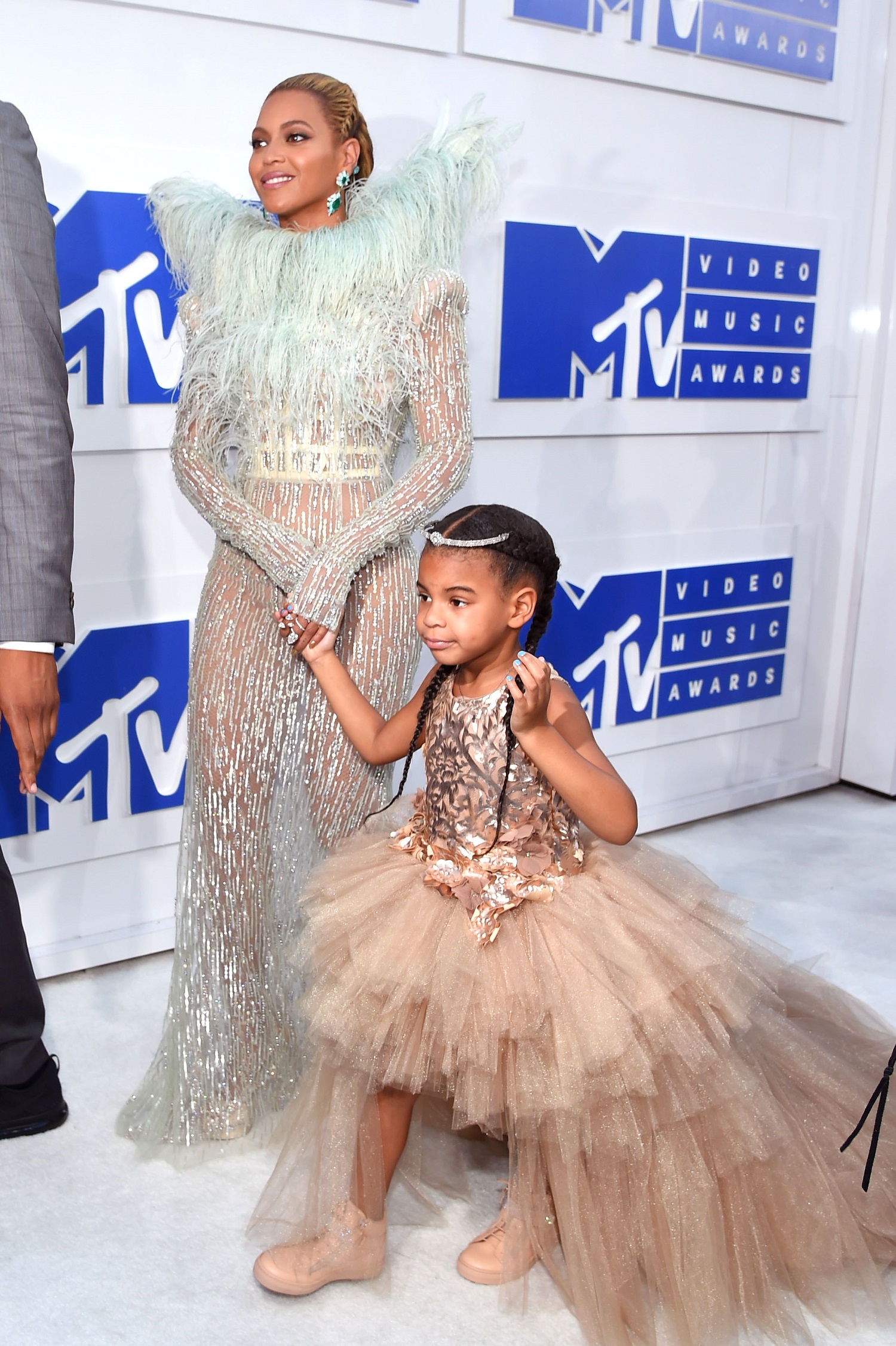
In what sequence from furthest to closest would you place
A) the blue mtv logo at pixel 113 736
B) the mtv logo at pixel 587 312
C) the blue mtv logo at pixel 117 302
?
1. the mtv logo at pixel 587 312
2. the blue mtv logo at pixel 113 736
3. the blue mtv logo at pixel 117 302

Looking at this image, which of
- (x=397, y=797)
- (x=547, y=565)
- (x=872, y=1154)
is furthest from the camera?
(x=397, y=797)

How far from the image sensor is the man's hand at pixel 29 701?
5.80ft

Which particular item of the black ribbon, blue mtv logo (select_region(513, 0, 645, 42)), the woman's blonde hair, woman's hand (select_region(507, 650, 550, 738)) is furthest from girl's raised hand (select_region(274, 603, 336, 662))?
blue mtv logo (select_region(513, 0, 645, 42))

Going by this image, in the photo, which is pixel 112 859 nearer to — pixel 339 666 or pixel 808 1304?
pixel 339 666

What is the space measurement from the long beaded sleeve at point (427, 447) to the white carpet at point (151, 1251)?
95 cm

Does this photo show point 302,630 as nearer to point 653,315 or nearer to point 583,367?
point 583,367

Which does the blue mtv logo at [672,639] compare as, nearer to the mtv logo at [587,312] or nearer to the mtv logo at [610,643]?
the mtv logo at [610,643]

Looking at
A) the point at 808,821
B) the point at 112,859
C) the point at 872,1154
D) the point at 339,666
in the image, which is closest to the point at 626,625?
the point at 808,821

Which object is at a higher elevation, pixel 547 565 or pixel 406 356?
pixel 406 356

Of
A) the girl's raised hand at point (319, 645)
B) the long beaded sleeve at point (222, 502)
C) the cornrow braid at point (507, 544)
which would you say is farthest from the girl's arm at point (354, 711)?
the cornrow braid at point (507, 544)

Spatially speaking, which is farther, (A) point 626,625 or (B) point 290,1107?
(A) point 626,625

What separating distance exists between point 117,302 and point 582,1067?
1.77 meters

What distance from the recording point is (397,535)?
2.01 metres

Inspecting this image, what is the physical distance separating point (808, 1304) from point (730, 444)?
2549mm
